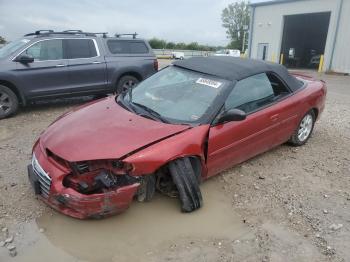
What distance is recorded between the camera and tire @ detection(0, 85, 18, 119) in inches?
277

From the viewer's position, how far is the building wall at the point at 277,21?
73.3ft

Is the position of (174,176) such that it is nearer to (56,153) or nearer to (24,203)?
(56,153)

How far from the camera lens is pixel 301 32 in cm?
3047

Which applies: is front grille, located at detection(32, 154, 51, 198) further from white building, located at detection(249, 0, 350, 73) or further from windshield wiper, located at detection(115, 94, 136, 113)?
white building, located at detection(249, 0, 350, 73)

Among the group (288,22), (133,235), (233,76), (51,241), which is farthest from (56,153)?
(288,22)

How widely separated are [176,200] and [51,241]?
1.37 metres

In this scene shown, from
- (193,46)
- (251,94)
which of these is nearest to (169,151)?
(251,94)

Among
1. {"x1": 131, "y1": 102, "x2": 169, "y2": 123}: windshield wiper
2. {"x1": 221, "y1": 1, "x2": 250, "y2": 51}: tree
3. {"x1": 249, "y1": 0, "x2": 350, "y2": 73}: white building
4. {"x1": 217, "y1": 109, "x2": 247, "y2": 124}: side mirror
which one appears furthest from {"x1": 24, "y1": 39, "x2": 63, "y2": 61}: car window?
{"x1": 221, "y1": 1, "x2": 250, "y2": 51}: tree

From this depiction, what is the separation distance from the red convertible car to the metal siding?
18.8 meters

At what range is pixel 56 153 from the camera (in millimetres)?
3307

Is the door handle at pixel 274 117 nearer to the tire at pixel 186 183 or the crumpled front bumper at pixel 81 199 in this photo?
the tire at pixel 186 183

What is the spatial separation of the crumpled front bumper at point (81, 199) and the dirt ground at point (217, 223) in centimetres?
23

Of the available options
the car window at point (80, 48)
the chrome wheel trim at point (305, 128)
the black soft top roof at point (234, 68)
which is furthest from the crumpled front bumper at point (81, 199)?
the car window at point (80, 48)

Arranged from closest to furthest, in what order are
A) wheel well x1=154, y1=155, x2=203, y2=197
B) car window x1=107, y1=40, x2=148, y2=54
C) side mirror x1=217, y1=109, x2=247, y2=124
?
wheel well x1=154, y1=155, x2=203, y2=197 < side mirror x1=217, y1=109, x2=247, y2=124 < car window x1=107, y1=40, x2=148, y2=54
